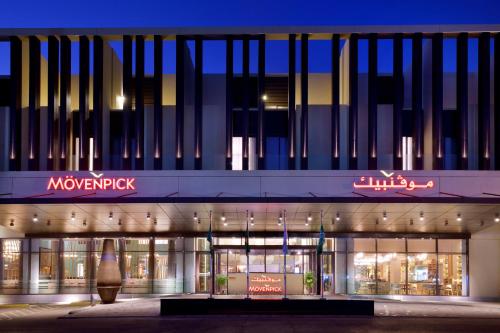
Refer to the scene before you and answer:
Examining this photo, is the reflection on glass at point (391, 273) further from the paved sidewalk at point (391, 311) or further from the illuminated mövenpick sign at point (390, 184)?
the illuminated mövenpick sign at point (390, 184)

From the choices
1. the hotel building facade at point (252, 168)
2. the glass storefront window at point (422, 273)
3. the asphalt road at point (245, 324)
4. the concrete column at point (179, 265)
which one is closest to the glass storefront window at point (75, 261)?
the hotel building facade at point (252, 168)

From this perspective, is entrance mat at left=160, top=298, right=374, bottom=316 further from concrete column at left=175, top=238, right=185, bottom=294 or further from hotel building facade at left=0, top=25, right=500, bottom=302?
concrete column at left=175, top=238, right=185, bottom=294

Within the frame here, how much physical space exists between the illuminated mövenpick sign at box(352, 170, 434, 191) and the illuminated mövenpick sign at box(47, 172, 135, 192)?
33.4ft

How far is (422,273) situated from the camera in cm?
3947

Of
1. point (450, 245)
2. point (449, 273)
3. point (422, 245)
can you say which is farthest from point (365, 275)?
point (450, 245)

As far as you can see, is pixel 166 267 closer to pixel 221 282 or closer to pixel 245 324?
pixel 221 282

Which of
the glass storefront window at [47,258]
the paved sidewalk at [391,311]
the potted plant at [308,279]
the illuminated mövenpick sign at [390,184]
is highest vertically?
the illuminated mövenpick sign at [390,184]

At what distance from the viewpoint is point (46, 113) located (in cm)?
3591

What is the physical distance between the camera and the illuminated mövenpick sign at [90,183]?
29.8 metres

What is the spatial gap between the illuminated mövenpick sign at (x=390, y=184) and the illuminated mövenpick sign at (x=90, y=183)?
10.2 meters

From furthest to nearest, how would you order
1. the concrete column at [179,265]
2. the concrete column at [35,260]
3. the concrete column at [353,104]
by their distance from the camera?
the concrete column at [35,260], the concrete column at [179,265], the concrete column at [353,104]

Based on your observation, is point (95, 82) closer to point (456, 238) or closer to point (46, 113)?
point (46, 113)

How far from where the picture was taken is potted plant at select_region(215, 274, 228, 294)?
37531 millimetres

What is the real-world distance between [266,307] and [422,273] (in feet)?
50.2
